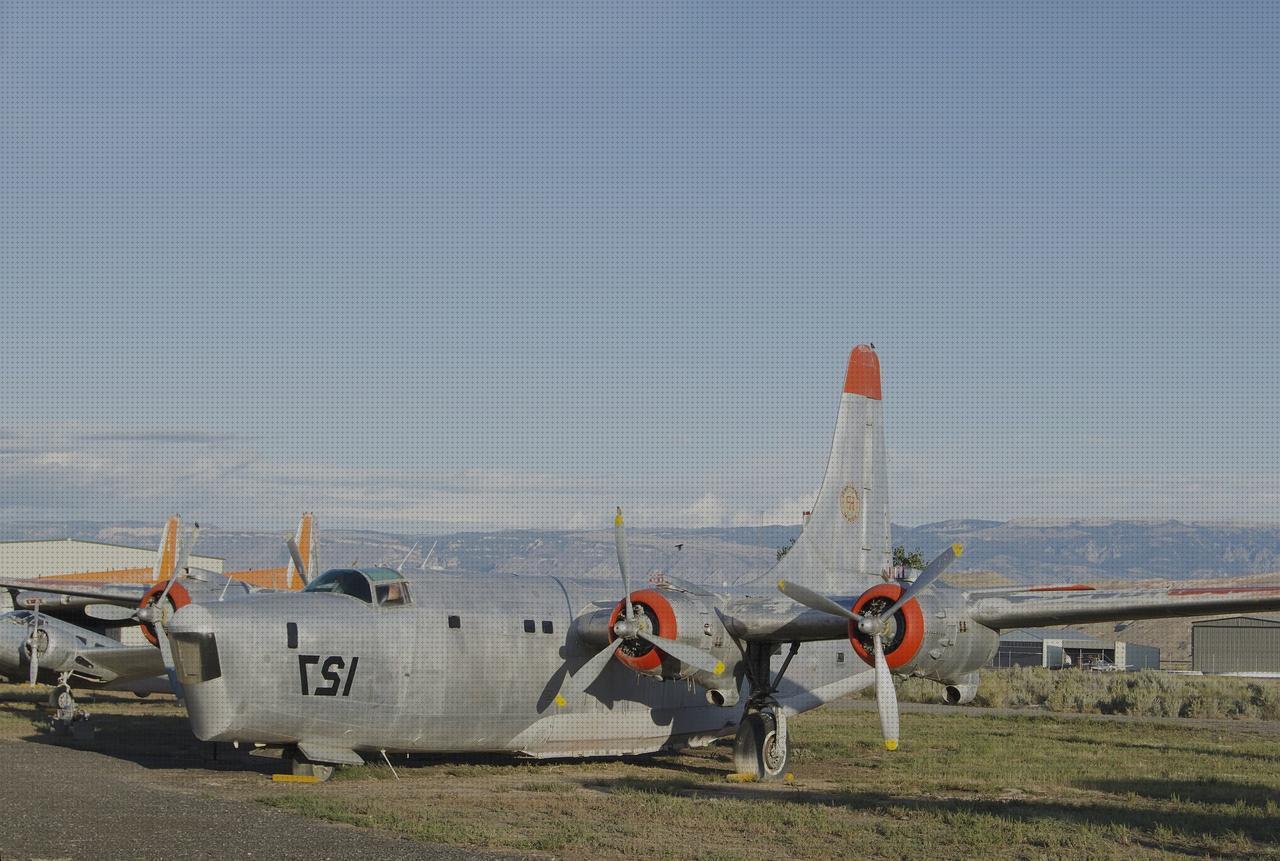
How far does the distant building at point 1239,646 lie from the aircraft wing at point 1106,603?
7523 cm

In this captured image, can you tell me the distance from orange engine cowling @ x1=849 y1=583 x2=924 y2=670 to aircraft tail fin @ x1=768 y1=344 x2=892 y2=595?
5268 millimetres

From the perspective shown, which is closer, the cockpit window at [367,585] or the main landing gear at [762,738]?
the cockpit window at [367,585]

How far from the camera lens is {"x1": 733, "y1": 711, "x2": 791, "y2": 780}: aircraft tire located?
2234cm

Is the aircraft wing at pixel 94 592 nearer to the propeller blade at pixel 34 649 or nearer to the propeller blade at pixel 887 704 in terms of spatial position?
the propeller blade at pixel 34 649

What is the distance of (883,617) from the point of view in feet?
66.5

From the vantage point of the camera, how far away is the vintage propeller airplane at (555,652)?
19.3 m

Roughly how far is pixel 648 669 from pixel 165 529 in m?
34.2

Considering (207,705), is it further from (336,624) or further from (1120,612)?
(1120,612)

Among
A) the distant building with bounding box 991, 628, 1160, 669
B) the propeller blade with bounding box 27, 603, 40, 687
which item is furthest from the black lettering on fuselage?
the distant building with bounding box 991, 628, 1160, 669

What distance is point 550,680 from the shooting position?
72.4 feet

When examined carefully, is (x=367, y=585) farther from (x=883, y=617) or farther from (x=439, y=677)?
(x=883, y=617)

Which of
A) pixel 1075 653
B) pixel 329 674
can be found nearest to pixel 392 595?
pixel 329 674

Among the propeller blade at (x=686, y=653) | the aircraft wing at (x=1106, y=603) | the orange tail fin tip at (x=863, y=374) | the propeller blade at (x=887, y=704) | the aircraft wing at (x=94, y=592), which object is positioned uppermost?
the orange tail fin tip at (x=863, y=374)

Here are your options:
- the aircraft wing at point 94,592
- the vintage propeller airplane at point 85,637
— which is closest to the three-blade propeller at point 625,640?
the vintage propeller airplane at point 85,637
